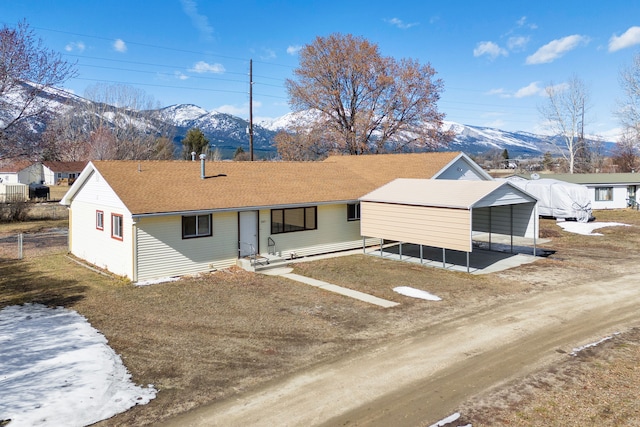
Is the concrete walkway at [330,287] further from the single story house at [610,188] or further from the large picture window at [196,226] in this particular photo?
the single story house at [610,188]

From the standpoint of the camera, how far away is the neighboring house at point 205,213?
15953 mm

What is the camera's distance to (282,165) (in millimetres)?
23734

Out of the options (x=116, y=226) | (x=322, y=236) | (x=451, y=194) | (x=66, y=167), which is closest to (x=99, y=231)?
(x=116, y=226)

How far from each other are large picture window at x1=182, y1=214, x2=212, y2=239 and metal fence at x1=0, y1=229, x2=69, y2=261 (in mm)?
8693

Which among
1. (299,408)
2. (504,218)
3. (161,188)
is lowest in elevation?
(299,408)

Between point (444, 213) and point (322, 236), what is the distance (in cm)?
597

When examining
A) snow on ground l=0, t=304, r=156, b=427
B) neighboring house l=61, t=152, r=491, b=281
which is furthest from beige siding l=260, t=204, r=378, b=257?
snow on ground l=0, t=304, r=156, b=427

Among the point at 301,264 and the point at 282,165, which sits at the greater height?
the point at 282,165

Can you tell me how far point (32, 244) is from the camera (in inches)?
923

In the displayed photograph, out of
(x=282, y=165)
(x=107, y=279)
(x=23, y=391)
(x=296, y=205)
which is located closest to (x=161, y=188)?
(x=107, y=279)

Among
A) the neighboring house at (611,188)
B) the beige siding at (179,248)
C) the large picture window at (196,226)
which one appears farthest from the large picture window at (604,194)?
the large picture window at (196,226)

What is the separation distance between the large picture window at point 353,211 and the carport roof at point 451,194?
107 cm

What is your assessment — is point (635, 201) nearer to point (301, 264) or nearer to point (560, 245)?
point (560, 245)

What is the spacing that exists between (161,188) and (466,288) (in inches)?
456
